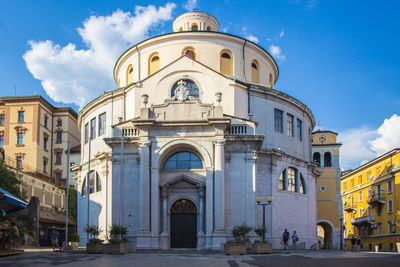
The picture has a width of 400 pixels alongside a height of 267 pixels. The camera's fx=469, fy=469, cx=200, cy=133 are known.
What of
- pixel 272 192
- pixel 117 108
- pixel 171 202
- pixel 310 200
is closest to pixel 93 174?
pixel 117 108

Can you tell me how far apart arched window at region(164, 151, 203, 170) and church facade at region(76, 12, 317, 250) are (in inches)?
3.1

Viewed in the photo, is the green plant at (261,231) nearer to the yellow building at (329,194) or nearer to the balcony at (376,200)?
the yellow building at (329,194)

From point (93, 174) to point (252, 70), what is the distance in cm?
1724

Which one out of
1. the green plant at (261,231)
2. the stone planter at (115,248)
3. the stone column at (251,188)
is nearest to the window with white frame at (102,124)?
the stone column at (251,188)

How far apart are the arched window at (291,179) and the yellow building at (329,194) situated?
13.6m

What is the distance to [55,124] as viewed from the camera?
258 feet

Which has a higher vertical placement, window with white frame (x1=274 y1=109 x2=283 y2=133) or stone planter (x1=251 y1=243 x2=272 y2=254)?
window with white frame (x1=274 y1=109 x2=283 y2=133)

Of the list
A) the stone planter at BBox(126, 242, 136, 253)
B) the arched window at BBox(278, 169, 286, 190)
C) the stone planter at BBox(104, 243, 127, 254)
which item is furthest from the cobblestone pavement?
the arched window at BBox(278, 169, 286, 190)

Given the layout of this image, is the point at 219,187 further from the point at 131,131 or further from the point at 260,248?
the point at 131,131

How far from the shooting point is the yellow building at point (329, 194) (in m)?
54.0

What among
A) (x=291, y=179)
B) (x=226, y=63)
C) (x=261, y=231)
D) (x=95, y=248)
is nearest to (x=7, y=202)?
(x=95, y=248)

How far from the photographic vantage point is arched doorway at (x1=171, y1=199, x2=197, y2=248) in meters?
33.9

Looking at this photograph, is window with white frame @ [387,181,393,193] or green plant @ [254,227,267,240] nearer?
green plant @ [254,227,267,240]

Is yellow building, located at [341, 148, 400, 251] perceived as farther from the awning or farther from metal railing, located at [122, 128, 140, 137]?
the awning
